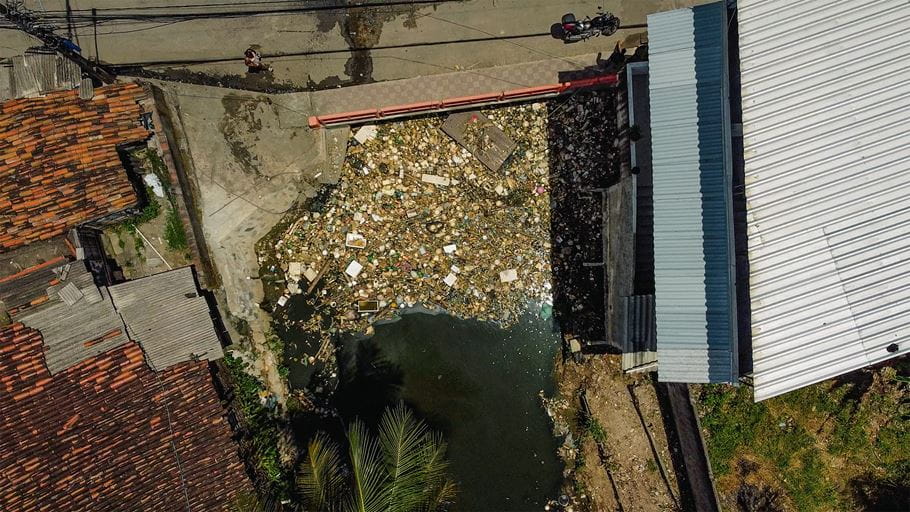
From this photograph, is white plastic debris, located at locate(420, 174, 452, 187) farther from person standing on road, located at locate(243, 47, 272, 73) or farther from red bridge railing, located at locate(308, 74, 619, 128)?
person standing on road, located at locate(243, 47, 272, 73)

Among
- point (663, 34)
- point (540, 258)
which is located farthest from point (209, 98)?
point (663, 34)

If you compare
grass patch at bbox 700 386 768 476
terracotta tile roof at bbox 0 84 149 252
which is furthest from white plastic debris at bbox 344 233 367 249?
grass patch at bbox 700 386 768 476

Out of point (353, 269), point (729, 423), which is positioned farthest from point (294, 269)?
point (729, 423)

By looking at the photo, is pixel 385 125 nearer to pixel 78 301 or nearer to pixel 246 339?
pixel 246 339

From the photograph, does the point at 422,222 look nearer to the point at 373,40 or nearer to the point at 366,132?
the point at 366,132

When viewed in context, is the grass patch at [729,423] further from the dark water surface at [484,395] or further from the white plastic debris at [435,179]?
the white plastic debris at [435,179]
